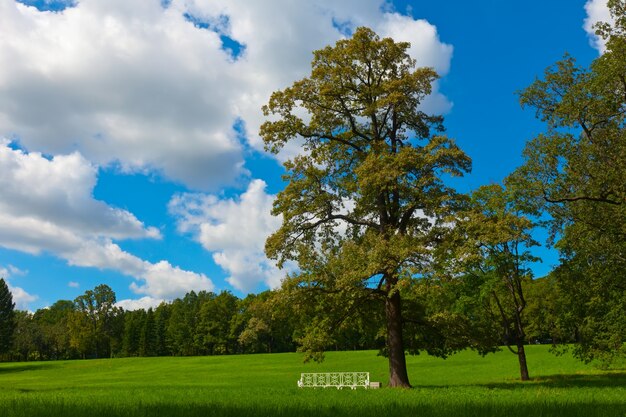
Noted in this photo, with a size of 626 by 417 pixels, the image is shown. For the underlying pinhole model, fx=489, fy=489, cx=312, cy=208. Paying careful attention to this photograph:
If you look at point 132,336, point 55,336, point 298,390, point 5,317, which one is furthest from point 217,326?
point 298,390

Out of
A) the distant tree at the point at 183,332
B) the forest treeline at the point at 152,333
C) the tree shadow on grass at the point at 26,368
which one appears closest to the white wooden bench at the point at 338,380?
the forest treeline at the point at 152,333

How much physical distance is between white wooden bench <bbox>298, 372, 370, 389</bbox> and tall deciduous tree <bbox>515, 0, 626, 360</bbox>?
1531 cm

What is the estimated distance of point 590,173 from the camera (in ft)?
88.2

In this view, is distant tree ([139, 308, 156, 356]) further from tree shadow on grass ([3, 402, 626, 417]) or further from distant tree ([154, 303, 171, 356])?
tree shadow on grass ([3, 402, 626, 417])

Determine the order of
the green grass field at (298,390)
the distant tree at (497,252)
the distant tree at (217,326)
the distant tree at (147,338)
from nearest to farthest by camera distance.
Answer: the green grass field at (298,390) < the distant tree at (497,252) < the distant tree at (217,326) < the distant tree at (147,338)

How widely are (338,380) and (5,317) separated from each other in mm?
107820

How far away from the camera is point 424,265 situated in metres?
24.8

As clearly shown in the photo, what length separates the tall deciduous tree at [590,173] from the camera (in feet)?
83.4

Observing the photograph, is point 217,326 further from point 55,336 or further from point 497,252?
point 497,252

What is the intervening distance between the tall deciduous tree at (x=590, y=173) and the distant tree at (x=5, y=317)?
384 feet

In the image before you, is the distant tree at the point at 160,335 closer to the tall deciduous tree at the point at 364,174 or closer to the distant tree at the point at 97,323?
the distant tree at the point at 97,323

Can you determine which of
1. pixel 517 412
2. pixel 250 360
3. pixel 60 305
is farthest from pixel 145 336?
pixel 517 412

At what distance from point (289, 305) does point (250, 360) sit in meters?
65.9

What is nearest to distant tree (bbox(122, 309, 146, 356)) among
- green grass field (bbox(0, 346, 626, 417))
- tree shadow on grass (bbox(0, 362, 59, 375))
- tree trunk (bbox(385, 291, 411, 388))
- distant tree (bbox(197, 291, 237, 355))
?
distant tree (bbox(197, 291, 237, 355))
